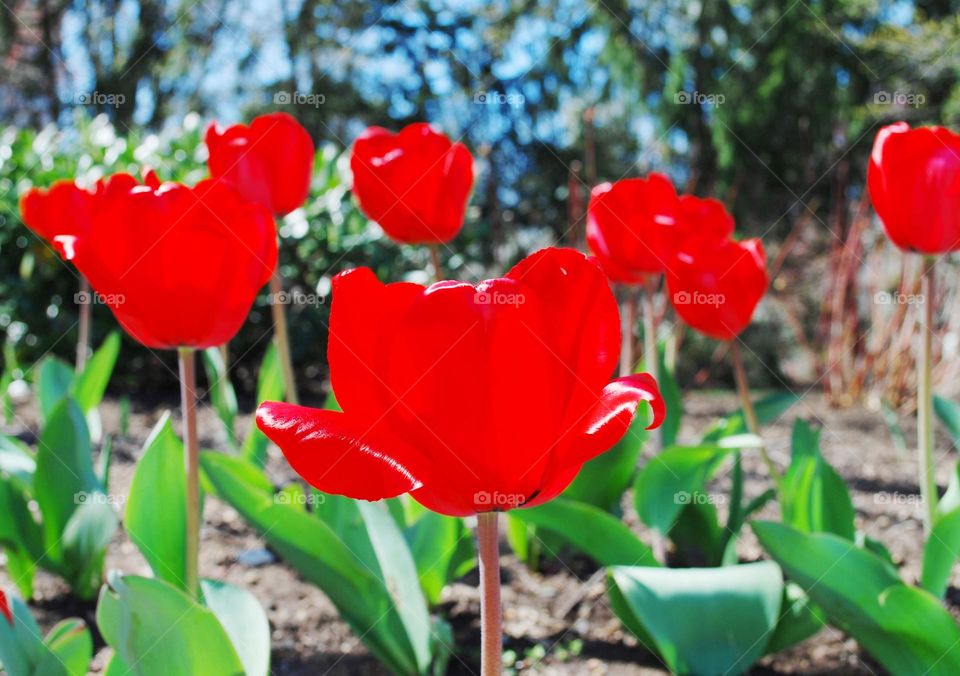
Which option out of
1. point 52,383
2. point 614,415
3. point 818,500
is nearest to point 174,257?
point 614,415

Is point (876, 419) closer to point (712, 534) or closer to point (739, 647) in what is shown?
point (712, 534)

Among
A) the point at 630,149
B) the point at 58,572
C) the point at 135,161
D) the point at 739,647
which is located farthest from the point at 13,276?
the point at 630,149

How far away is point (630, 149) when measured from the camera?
7.73 m

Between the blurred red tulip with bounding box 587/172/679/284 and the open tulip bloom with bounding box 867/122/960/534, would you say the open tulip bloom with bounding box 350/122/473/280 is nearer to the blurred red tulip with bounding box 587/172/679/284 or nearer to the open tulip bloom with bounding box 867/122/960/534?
the blurred red tulip with bounding box 587/172/679/284

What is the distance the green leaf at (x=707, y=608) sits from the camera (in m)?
1.25

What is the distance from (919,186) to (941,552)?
0.58 metres

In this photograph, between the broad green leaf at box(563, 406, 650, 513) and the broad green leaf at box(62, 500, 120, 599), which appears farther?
the broad green leaf at box(563, 406, 650, 513)

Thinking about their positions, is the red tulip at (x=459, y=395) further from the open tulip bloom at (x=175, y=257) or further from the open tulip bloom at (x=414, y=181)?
the open tulip bloom at (x=414, y=181)

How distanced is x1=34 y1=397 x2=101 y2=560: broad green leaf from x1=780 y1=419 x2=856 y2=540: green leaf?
4.19 ft

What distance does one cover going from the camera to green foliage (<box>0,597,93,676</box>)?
93cm

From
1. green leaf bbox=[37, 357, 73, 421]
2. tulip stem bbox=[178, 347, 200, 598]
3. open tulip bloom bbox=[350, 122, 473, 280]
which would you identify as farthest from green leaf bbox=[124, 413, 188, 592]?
green leaf bbox=[37, 357, 73, 421]

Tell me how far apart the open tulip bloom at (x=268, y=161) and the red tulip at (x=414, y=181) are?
11 centimetres

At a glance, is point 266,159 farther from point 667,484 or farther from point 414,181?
point 667,484

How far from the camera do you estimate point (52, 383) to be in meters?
2.21
